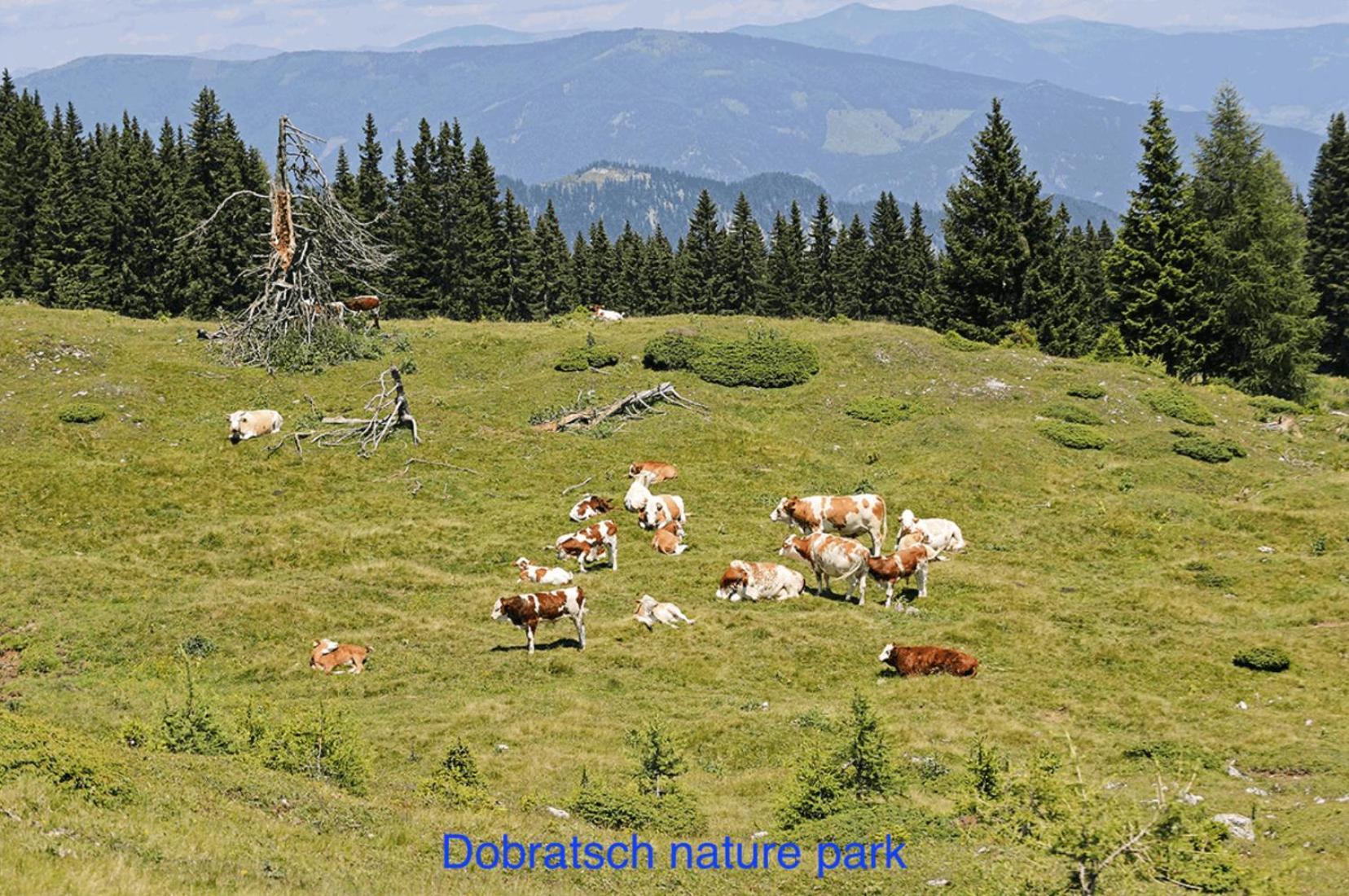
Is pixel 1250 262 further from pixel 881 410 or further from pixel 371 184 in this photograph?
pixel 371 184

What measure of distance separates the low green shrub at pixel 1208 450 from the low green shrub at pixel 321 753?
1210 inches

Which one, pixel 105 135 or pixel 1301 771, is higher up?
pixel 105 135

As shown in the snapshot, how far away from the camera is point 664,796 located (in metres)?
15.0

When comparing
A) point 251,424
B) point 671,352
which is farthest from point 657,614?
point 671,352

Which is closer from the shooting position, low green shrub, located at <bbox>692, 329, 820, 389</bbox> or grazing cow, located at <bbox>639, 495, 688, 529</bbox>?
grazing cow, located at <bbox>639, 495, 688, 529</bbox>

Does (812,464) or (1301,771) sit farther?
(812,464)

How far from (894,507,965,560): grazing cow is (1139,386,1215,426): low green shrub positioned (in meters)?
16.8

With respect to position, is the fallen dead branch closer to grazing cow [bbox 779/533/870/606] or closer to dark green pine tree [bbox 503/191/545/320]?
grazing cow [bbox 779/533/870/606]

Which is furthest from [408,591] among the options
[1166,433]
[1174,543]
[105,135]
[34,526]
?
[105,135]

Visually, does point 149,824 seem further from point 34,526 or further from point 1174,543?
point 1174,543

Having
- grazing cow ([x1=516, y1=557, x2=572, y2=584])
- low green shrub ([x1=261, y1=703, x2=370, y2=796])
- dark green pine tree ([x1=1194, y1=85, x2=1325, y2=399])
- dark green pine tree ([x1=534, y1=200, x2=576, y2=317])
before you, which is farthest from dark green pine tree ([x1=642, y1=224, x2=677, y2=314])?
low green shrub ([x1=261, y1=703, x2=370, y2=796])

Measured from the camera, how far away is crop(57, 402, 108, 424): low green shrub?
3472 centimetres

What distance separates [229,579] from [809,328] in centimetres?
3129

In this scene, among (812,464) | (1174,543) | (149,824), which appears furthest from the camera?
(812,464)
